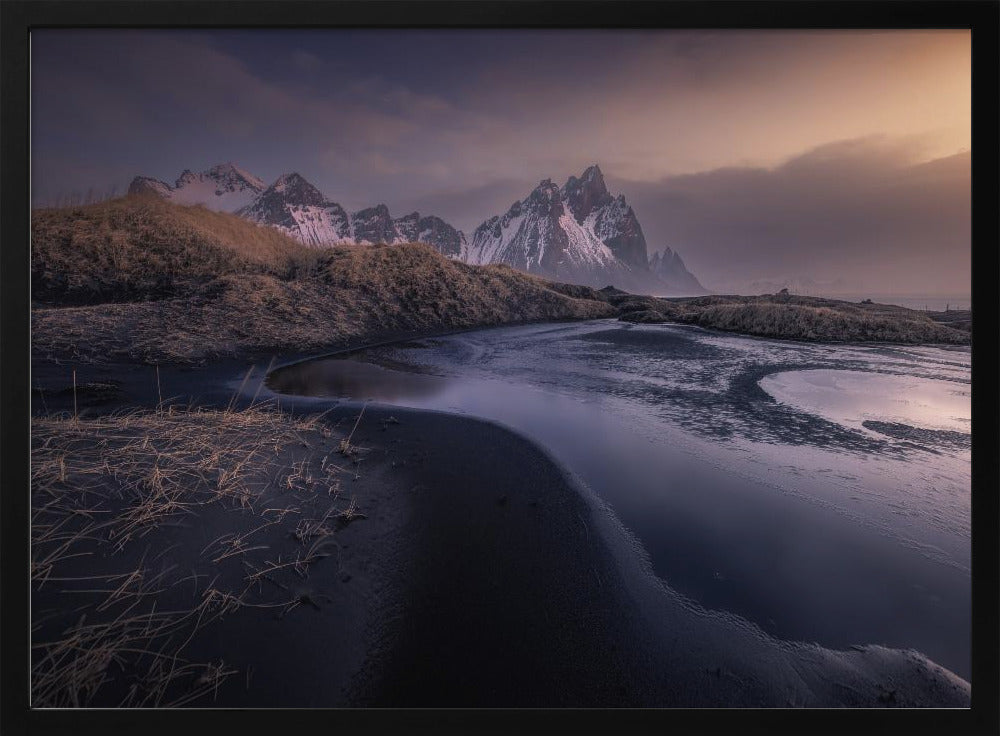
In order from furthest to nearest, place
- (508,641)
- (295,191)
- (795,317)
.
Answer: (795,317) < (295,191) < (508,641)

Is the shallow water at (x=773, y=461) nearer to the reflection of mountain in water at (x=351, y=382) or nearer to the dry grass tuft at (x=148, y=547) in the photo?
the reflection of mountain in water at (x=351, y=382)

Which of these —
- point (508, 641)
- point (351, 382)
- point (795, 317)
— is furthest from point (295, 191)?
point (795, 317)

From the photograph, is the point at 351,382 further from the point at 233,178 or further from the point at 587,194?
the point at 587,194

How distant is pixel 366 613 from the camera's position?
1.56m

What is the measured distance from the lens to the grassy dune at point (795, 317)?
6.16 meters

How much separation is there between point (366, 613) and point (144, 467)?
4.83 feet

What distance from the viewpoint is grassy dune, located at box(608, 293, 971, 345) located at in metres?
6.16

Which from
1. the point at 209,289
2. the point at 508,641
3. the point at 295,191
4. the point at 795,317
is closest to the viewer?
the point at 508,641

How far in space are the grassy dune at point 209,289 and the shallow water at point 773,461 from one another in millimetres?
1467

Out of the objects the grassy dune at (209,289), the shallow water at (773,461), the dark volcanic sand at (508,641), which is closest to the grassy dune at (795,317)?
the shallow water at (773,461)

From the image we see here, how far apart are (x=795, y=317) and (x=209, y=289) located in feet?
40.7

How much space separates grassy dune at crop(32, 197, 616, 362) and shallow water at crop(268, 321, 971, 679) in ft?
4.81

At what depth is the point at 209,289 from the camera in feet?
21.0
